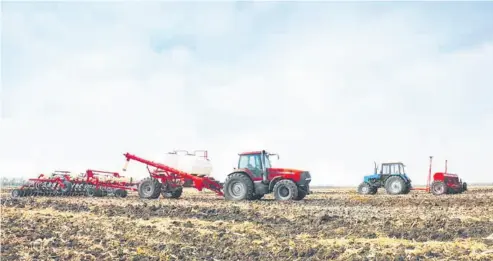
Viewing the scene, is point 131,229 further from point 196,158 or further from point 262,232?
point 196,158

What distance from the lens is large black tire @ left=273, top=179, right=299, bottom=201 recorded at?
20.2 metres

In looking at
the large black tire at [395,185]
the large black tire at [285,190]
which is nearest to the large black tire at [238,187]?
the large black tire at [285,190]

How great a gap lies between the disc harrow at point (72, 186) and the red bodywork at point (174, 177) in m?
2.24

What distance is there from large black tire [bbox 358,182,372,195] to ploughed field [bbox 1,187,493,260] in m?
17.5

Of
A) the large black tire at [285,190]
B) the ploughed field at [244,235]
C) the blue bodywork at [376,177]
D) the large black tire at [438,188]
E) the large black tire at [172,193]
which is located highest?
the blue bodywork at [376,177]

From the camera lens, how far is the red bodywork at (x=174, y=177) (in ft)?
76.5

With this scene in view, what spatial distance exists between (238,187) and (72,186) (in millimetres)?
10362

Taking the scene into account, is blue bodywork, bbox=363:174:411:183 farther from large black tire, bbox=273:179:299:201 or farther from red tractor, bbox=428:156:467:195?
large black tire, bbox=273:179:299:201

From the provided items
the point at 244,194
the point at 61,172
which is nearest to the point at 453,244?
the point at 244,194

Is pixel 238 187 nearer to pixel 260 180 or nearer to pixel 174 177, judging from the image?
pixel 260 180

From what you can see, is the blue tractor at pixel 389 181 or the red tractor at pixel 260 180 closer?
the red tractor at pixel 260 180

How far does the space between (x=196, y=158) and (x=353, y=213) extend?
12.0 meters

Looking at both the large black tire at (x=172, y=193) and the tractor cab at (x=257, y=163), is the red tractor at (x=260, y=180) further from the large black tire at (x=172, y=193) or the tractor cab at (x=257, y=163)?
the large black tire at (x=172, y=193)

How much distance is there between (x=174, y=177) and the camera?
2403cm
